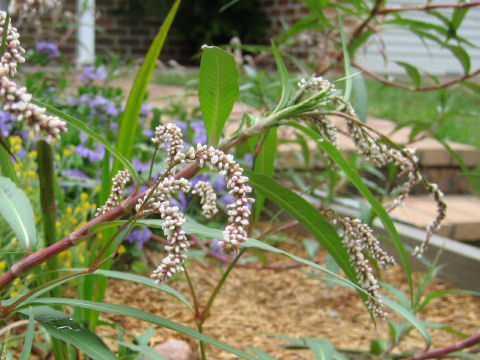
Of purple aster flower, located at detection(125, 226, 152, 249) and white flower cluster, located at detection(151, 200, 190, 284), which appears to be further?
purple aster flower, located at detection(125, 226, 152, 249)

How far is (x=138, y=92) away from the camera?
1.01 meters

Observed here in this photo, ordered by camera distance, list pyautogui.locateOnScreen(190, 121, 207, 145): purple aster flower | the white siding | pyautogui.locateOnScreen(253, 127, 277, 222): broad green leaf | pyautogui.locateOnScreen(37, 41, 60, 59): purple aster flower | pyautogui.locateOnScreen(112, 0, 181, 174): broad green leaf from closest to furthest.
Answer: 1. pyautogui.locateOnScreen(112, 0, 181, 174): broad green leaf
2. pyautogui.locateOnScreen(253, 127, 277, 222): broad green leaf
3. pyautogui.locateOnScreen(190, 121, 207, 145): purple aster flower
4. pyautogui.locateOnScreen(37, 41, 60, 59): purple aster flower
5. the white siding

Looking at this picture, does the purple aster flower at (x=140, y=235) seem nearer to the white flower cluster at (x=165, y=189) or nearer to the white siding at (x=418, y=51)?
the white flower cluster at (x=165, y=189)

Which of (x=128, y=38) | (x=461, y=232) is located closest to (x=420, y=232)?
(x=461, y=232)

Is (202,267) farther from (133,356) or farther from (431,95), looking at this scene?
(431,95)

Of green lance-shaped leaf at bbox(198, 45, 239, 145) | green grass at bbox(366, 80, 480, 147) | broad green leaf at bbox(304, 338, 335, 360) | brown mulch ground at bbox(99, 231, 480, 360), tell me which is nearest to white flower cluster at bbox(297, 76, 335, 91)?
green lance-shaped leaf at bbox(198, 45, 239, 145)

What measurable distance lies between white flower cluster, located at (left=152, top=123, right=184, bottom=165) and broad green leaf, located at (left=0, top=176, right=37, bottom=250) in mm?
234

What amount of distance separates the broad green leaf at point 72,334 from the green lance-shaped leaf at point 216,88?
1.03 feet

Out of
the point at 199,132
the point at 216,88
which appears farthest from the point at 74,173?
the point at 216,88

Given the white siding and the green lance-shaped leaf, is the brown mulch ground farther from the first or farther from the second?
the white siding

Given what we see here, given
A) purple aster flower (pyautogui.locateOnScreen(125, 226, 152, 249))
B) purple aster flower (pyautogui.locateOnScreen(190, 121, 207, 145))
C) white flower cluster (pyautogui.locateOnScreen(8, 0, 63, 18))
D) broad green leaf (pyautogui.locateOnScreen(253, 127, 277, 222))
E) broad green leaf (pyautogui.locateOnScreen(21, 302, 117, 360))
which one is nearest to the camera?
broad green leaf (pyautogui.locateOnScreen(21, 302, 117, 360))

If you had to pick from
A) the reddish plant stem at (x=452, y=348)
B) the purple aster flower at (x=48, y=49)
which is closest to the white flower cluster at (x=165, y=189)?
the reddish plant stem at (x=452, y=348)

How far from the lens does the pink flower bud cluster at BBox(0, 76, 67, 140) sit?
0.48 m

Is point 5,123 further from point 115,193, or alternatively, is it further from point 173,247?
point 173,247
